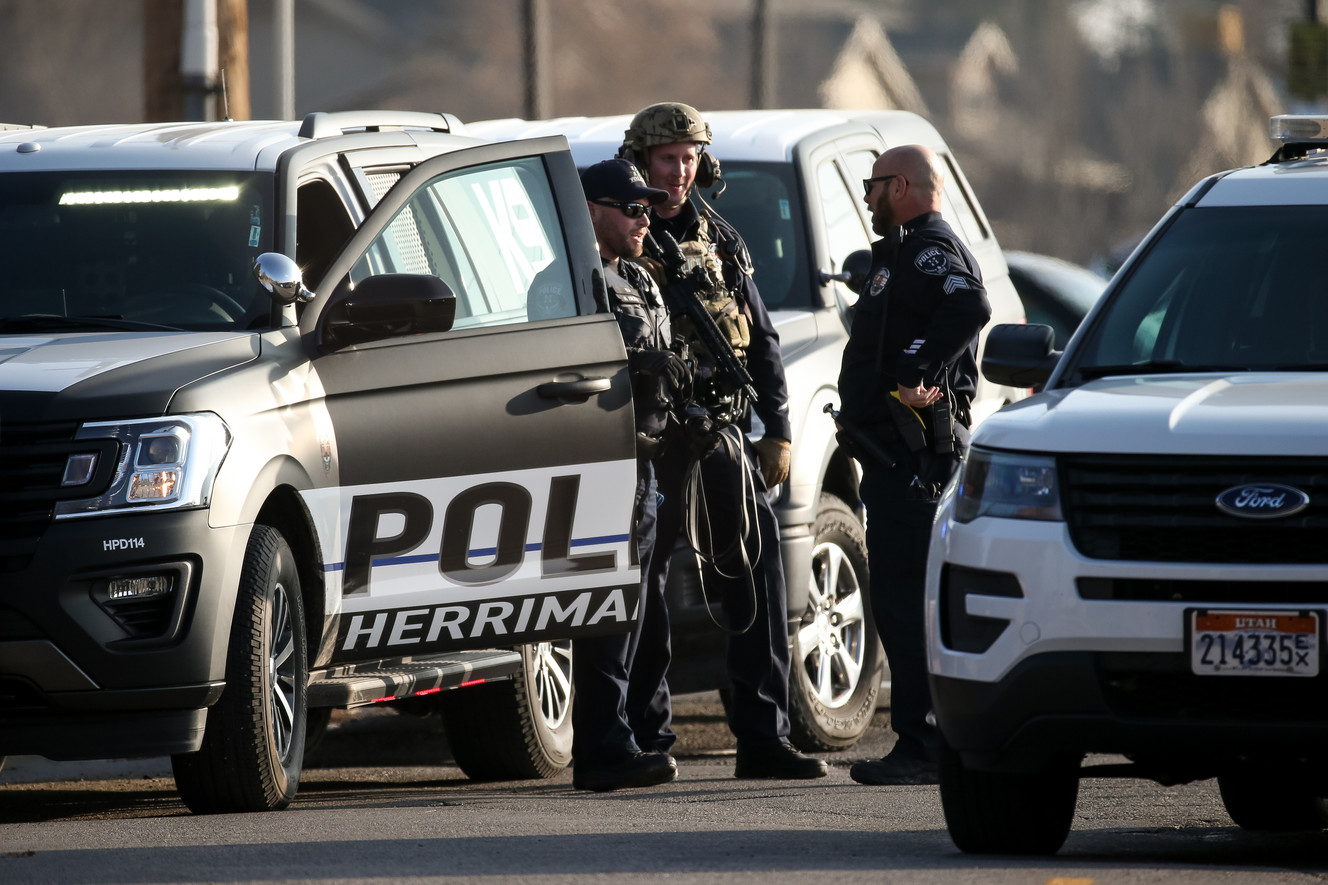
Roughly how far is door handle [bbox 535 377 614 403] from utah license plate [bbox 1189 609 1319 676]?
2.38m

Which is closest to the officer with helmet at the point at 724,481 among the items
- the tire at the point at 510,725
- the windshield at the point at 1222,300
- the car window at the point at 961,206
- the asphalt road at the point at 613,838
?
Result: the asphalt road at the point at 613,838

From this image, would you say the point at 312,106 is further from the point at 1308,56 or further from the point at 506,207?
the point at 506,207

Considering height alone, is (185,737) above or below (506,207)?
below

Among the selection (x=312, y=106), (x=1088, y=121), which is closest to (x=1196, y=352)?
(x=312, y=106)

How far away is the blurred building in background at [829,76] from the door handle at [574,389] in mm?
48594

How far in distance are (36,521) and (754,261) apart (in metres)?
4.08

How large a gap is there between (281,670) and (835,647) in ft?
10.3

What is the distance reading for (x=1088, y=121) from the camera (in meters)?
78.8

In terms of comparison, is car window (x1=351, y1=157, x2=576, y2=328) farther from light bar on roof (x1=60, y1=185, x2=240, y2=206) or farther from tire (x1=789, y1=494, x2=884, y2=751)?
tire (x1=789, y1=494, x2=884, y2=751)

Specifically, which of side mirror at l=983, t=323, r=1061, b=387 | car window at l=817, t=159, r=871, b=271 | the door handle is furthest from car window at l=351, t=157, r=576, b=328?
car window at l=817, t=159, r=871, b=271

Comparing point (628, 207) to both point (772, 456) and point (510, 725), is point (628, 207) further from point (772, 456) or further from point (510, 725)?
point (510, 725)

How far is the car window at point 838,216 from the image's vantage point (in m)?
9.56

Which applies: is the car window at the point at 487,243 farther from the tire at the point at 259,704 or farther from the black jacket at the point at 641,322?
the tire at the point at 259,704

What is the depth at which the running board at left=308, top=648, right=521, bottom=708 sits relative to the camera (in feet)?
22.8
